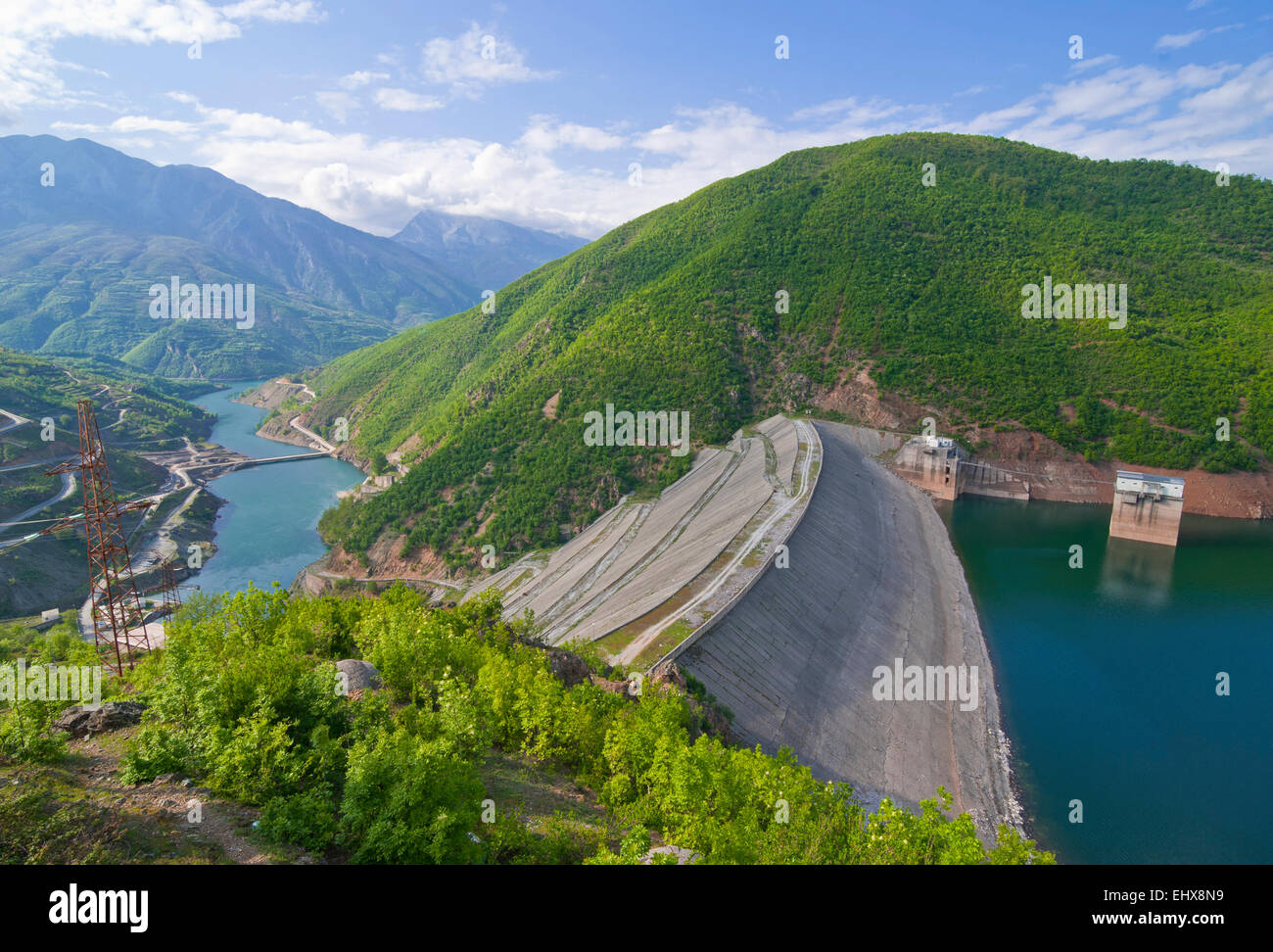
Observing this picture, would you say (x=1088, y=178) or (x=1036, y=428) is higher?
(x=1088, y=178)

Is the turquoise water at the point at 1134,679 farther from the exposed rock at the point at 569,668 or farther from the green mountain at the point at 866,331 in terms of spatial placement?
the exposed rock at the point at 569,668

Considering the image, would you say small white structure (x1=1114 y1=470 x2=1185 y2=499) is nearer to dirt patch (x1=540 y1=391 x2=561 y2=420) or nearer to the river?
the river

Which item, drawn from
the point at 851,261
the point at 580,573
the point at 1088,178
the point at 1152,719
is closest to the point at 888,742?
the point at 1152,719

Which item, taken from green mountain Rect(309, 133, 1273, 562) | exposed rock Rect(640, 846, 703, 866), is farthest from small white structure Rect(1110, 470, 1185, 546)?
exposed rock Rect(640, 846, 703, 866)

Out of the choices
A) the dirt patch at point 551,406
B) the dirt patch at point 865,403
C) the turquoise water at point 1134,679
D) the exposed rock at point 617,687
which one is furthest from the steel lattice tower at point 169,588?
the dirt patch at point 865,403
